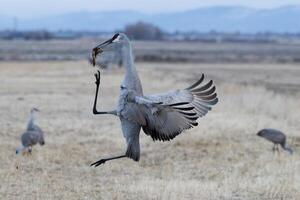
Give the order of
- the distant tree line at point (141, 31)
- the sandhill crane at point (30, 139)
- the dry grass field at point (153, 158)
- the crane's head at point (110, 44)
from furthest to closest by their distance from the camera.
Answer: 1. the distant tree line at point (141, 31)
2. the sandhill crane at point (30, 139)
3. the dry grass field at point (153, 158)
4. the crane's head at point (110, 44)

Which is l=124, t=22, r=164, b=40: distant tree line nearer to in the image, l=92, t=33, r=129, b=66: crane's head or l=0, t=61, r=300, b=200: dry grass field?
l=0, t=61, r=300, b=200: dry grass field

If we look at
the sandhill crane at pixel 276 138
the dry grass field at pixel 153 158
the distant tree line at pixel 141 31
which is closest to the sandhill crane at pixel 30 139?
the dry grass field at pixel 153 158

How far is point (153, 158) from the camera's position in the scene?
15.3 metres

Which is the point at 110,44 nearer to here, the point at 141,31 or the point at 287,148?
the point at 287,148

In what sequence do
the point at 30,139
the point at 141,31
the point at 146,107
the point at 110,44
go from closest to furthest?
the point at 110,44 < the point at 146,107 < the point at 30,139 < the point at 141,31

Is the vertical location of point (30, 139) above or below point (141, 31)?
above

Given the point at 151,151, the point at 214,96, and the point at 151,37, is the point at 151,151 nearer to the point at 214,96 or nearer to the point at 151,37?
the point at 214,96

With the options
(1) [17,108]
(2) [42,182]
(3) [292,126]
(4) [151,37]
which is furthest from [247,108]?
(4) [151,37]

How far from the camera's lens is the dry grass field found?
11.2 m

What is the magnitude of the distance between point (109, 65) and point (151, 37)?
139093 millimetres

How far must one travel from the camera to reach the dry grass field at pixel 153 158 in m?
Result: 11.2

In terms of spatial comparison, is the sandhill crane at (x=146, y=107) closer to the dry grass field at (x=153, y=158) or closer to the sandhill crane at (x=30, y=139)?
the dry grass field at (x=153, y=158)

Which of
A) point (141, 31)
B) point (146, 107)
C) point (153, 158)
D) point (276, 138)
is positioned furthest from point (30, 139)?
point (141, 31)

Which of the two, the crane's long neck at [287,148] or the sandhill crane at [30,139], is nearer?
the sandhill crane at [30,139]
